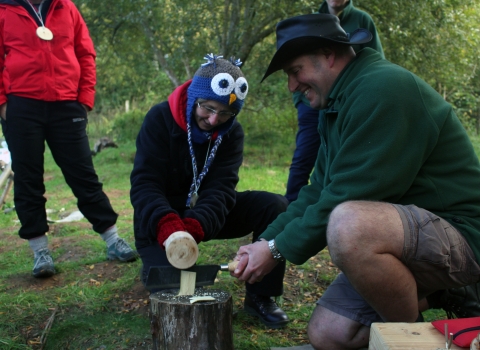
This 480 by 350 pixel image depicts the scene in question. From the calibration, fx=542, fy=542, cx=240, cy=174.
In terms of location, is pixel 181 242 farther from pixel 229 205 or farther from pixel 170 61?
pixel 170 61

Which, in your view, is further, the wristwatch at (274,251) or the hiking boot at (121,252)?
the hiking boot at (121,252)

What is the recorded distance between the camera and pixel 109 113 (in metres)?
17.7

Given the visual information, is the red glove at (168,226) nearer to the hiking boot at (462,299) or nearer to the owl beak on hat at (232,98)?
the owl beak on hat at (232,98)

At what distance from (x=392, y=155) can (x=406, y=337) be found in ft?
2.54

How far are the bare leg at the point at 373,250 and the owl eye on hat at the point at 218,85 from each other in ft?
3.77

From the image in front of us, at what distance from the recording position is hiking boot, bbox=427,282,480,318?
2.64m

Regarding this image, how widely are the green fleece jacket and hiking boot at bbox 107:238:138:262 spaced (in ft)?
6.68

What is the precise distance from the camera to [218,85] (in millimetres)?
3109

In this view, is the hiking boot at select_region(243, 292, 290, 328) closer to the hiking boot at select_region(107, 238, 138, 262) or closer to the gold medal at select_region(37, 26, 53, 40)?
the hiking boot at select_region(107, 238, 138, 262)

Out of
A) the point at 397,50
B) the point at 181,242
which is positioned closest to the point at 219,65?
the point at 181,242

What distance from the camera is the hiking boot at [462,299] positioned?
2641 mm

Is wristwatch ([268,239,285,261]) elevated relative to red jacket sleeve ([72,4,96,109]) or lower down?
lower down

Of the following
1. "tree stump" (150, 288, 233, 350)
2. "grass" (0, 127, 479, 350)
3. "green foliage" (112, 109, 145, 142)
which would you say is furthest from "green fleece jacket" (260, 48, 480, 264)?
"green foliage" (112, 109, 145, 142)

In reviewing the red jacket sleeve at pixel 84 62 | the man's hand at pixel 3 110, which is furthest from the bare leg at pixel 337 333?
the man's hand at pixel 3 110
